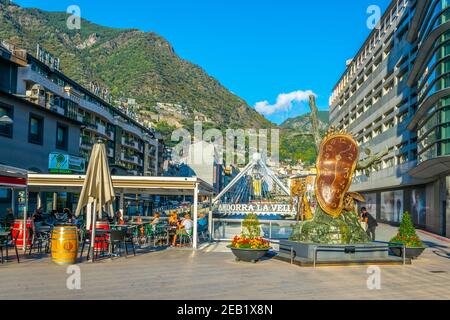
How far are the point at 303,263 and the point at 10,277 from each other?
7.97 m

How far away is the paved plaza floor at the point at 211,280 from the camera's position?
31.6ft

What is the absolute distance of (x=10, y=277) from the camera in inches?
441

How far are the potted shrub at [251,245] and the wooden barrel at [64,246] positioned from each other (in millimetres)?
4818

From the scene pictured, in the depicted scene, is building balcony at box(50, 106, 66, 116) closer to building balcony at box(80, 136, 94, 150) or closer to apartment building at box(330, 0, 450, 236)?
building balcony at box(80, 136, 94, 150)

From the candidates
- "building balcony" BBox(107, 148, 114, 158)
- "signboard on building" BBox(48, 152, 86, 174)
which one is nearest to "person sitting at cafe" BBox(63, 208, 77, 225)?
"signboard on building" BBox(48, 152, 86, 174)

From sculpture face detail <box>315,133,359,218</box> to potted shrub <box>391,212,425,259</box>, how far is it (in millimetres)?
2553

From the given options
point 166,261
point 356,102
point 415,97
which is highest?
point 356,102

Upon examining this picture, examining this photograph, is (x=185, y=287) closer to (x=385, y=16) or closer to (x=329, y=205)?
(x=329, y=205)

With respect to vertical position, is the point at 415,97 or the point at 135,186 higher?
the point at 415,97

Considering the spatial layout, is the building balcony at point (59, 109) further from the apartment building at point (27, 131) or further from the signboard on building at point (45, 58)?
the apartment building at point (27, 131)

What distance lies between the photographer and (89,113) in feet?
213

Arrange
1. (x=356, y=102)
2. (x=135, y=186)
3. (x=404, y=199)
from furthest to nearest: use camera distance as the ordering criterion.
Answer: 1. (x=356, y=102)
2. (x=404, y=199)
3. (x=135, y=186)

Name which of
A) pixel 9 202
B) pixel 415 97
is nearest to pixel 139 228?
pixel 9 202
